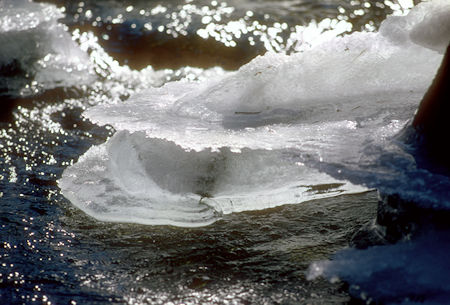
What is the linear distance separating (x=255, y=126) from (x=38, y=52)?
2.95 metres

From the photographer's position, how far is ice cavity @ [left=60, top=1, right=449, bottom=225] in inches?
87.1

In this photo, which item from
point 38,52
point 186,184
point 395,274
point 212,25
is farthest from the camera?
point 212,25

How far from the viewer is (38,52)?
15.4ft

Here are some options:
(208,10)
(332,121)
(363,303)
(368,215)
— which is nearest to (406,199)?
(363,303)

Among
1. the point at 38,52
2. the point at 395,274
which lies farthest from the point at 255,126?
the point at 38,52

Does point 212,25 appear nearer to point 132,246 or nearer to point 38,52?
point 38,52

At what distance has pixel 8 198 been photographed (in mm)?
2770

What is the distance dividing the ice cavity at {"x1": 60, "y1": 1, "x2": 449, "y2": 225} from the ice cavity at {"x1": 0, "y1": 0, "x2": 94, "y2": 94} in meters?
2.11

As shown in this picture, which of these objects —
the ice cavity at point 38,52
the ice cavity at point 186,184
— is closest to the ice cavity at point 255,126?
the ice cavity at point 186,184

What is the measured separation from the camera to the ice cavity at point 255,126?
2213 mm

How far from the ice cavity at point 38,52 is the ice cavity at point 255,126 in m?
2.11

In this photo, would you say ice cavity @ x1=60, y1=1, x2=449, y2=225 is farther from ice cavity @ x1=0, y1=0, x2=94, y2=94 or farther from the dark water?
ice cavity @ x1=0, y1=0, x2=94, y2=94

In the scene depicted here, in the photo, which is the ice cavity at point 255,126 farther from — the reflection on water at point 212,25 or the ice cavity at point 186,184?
the reflection on water at point 212,25

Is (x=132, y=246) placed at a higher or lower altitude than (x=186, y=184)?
lower
